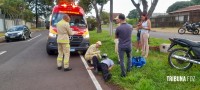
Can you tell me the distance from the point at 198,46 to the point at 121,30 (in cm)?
240

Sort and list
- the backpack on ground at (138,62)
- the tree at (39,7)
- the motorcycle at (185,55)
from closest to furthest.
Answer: the motorcycle at (185,55) → the backpack on ground at (138,62) → the tree at (39,7)

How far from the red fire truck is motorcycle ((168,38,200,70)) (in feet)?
16.3

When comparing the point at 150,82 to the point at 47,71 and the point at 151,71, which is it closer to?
the point at 151,71

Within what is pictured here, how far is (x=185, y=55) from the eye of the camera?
823cm

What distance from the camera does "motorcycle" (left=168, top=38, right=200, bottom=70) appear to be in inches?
316

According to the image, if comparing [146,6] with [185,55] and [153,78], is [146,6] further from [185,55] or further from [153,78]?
[153,78]

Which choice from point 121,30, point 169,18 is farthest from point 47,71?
point 169,18

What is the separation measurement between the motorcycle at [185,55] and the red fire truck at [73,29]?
4.96 m

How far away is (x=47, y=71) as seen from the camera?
9.04m

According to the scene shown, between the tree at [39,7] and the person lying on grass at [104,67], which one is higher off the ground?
the tree at [39,7]

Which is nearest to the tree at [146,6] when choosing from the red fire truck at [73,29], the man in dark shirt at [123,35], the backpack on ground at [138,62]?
the red fire truck at [73,29]

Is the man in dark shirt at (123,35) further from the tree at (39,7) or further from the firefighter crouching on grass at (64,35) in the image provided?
the tree at (39,7)

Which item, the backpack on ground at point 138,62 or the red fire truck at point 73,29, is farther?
the red fire truck at point 73,29

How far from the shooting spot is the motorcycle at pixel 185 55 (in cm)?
804
